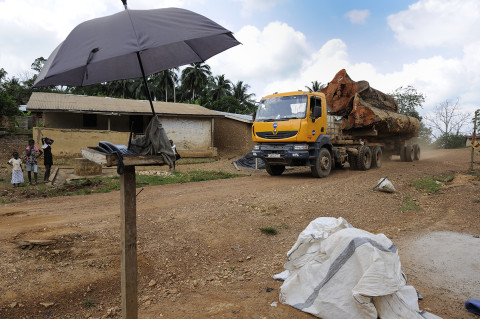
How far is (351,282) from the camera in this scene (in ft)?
9.59

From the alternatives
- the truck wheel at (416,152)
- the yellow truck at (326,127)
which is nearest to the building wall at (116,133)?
the yellow truck at (326,127)

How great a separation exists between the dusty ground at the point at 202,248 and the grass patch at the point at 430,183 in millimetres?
666

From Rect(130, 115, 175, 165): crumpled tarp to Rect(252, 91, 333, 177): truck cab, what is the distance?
789cm

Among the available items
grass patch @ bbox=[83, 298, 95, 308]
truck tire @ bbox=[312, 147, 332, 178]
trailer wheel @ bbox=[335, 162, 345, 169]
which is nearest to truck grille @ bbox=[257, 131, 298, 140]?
truck tire @ bbox=[312, 147, 332, 178]

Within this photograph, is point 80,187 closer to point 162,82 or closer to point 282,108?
point 282,108

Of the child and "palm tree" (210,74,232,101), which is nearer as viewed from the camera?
the child

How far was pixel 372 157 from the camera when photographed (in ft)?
46.3

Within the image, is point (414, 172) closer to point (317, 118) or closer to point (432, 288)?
point (317, 118)

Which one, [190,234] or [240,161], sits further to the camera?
[240,161]

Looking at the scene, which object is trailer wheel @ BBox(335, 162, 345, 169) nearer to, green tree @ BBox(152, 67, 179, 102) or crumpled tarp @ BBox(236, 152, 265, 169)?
crumpled tarp @ BBox(236, 152, 265, 169)

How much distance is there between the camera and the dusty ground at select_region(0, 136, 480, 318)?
3.56 meters

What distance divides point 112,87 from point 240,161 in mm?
30471

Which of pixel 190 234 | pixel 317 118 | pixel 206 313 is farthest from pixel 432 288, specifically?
pixel 317 118

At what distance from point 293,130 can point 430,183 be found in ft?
15.2
